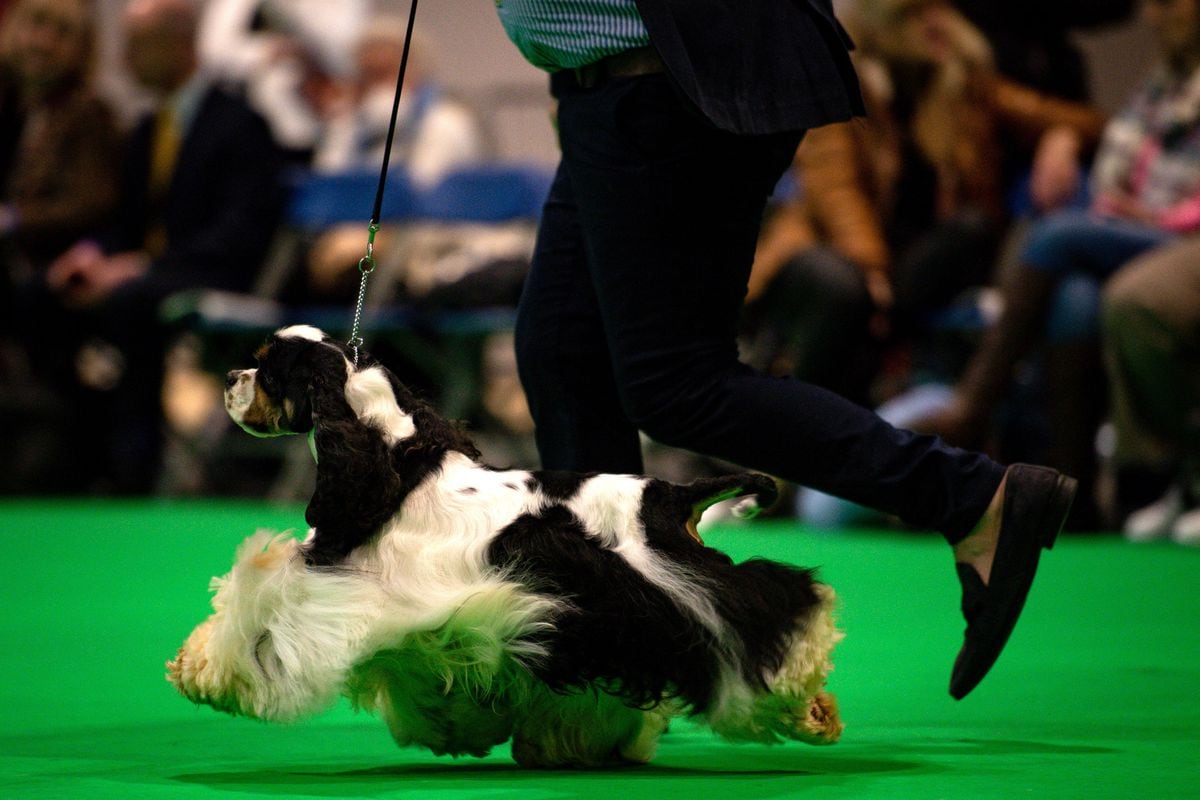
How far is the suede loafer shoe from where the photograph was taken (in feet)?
8.60

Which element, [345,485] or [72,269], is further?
[72,269]

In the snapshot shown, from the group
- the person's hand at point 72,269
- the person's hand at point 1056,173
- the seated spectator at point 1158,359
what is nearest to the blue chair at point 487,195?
the person's hand at point 72,269

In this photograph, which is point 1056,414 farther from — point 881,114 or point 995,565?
point 995,565

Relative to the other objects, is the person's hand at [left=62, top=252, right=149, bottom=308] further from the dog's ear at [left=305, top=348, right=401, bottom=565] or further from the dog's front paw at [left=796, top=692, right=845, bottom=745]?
the dog's front paw at [left=796, top=692, right=845, bottom=745]

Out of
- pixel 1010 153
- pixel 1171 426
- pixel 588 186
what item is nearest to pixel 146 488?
pixel 1010 153

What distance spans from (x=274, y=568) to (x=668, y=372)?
2.05 feet

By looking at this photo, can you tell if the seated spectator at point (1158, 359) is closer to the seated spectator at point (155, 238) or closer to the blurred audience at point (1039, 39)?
the blurred audience at point (1039, 39)

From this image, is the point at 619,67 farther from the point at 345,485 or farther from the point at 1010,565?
the point at 1010,565

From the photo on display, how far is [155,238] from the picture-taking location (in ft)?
28.5

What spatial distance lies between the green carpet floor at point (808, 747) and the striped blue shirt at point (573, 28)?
2.89 feet

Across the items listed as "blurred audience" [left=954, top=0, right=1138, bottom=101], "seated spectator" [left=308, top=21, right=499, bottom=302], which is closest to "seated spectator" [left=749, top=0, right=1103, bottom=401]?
"blurred audience" [left=954, top=0, right=1138, bottom=101]

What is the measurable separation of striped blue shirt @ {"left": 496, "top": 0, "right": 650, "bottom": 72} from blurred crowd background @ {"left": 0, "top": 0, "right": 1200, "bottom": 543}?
2731 millimetres

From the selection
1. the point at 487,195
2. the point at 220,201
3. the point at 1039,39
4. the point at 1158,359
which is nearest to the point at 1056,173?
the point at 1039,39

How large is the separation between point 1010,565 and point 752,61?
2.67 feet
